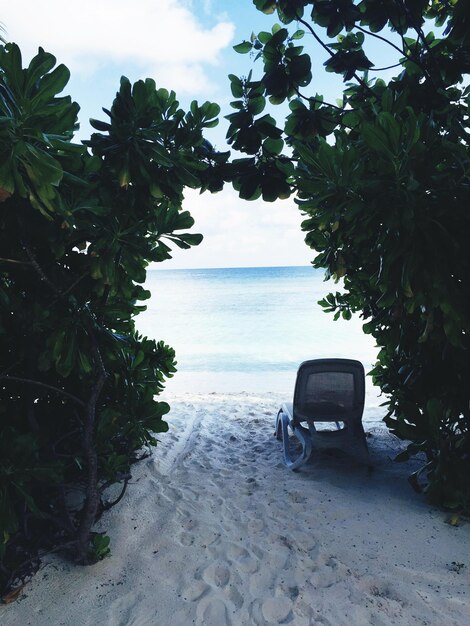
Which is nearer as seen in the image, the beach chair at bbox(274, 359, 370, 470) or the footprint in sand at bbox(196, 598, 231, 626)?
the footprint in sand at bbox(196, 598, 231, 626)

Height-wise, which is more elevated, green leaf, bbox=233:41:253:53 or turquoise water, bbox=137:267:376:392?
green leaf, bbox=233:41:253:53

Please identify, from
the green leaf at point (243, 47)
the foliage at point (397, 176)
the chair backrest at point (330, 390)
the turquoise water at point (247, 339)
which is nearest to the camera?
the foliage at point (397, 176)

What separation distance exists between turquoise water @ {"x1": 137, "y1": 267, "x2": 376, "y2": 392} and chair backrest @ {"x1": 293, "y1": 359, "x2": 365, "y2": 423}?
6.04 m

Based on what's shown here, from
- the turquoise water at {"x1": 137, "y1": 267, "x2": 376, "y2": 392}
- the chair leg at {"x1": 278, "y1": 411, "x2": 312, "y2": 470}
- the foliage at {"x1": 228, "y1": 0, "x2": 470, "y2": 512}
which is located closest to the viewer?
the foliage at {"x1": 228, "y1": 0, "x2": 470, "y2": 512}

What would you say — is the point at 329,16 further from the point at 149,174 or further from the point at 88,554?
the point at 88,554

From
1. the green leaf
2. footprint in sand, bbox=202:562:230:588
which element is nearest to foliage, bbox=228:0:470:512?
the green leaf

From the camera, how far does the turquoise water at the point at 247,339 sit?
11.0 metres

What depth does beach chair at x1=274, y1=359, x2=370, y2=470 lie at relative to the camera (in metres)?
3.36

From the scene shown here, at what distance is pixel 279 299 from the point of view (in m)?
30.9

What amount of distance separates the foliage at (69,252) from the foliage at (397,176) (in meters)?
0.52

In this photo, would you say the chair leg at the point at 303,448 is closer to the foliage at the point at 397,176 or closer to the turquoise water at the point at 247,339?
the foliage at the point at 397,176

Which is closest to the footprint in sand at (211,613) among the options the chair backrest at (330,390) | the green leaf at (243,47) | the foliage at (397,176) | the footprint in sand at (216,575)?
the footprint in sand at (216,575)

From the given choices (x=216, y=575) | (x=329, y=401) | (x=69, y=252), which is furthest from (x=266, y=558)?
(x=69, y=252)

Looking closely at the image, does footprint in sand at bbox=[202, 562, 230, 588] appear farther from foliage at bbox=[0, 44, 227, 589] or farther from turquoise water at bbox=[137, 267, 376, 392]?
turquoise water at bbox=[137, 267, 376, 392]
